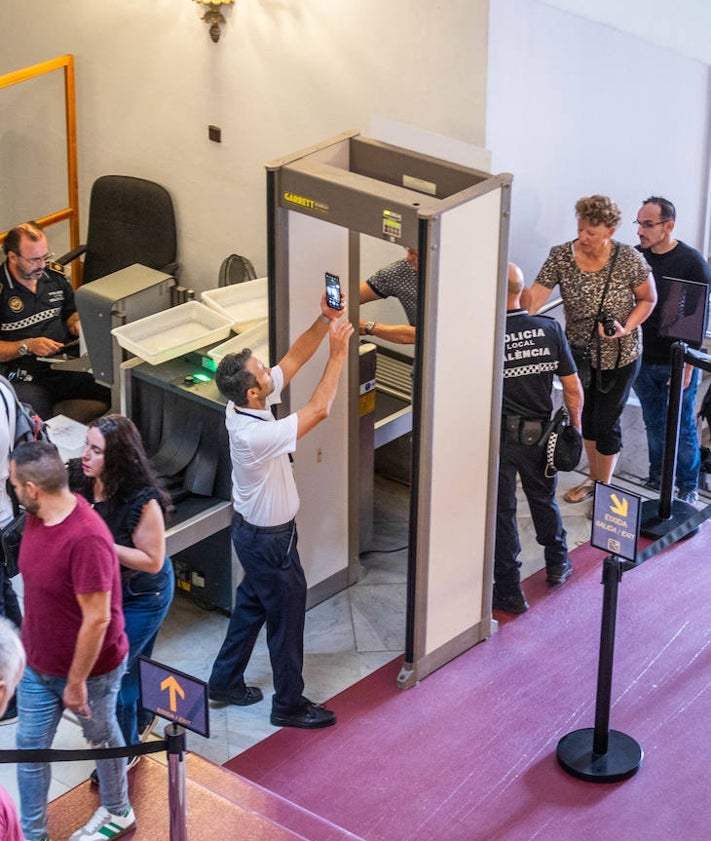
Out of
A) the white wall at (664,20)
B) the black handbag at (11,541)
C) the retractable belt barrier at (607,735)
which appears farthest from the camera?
the white wall at (664,20)

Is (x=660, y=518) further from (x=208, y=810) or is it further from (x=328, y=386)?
(x=208, y=810)

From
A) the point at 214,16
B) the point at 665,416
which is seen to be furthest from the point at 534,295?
the point at 214,16

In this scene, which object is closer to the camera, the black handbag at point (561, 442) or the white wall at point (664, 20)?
the black handbag at point (561, 442)

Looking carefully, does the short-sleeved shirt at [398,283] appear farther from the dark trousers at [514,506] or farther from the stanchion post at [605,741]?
the stanchion post at [605,741]

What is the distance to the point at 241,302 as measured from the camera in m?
5.77

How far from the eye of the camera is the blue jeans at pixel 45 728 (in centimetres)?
369

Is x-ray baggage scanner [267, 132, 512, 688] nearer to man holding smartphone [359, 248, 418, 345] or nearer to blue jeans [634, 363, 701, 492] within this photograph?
man holding smartphone [359, 248, 418, 345]

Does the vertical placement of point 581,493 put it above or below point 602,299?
below

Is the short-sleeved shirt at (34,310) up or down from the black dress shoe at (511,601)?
up

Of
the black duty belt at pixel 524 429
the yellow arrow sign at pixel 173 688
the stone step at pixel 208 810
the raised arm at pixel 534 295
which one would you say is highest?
the raised arm at pixel 534 295

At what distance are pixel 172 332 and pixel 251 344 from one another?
391mm

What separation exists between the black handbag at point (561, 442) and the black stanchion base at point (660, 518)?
0.68 m

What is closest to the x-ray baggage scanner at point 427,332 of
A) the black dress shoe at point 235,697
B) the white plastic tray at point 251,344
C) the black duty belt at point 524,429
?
the black duty belt at point 524,429

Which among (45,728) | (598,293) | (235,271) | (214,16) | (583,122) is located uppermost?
(214,16)
